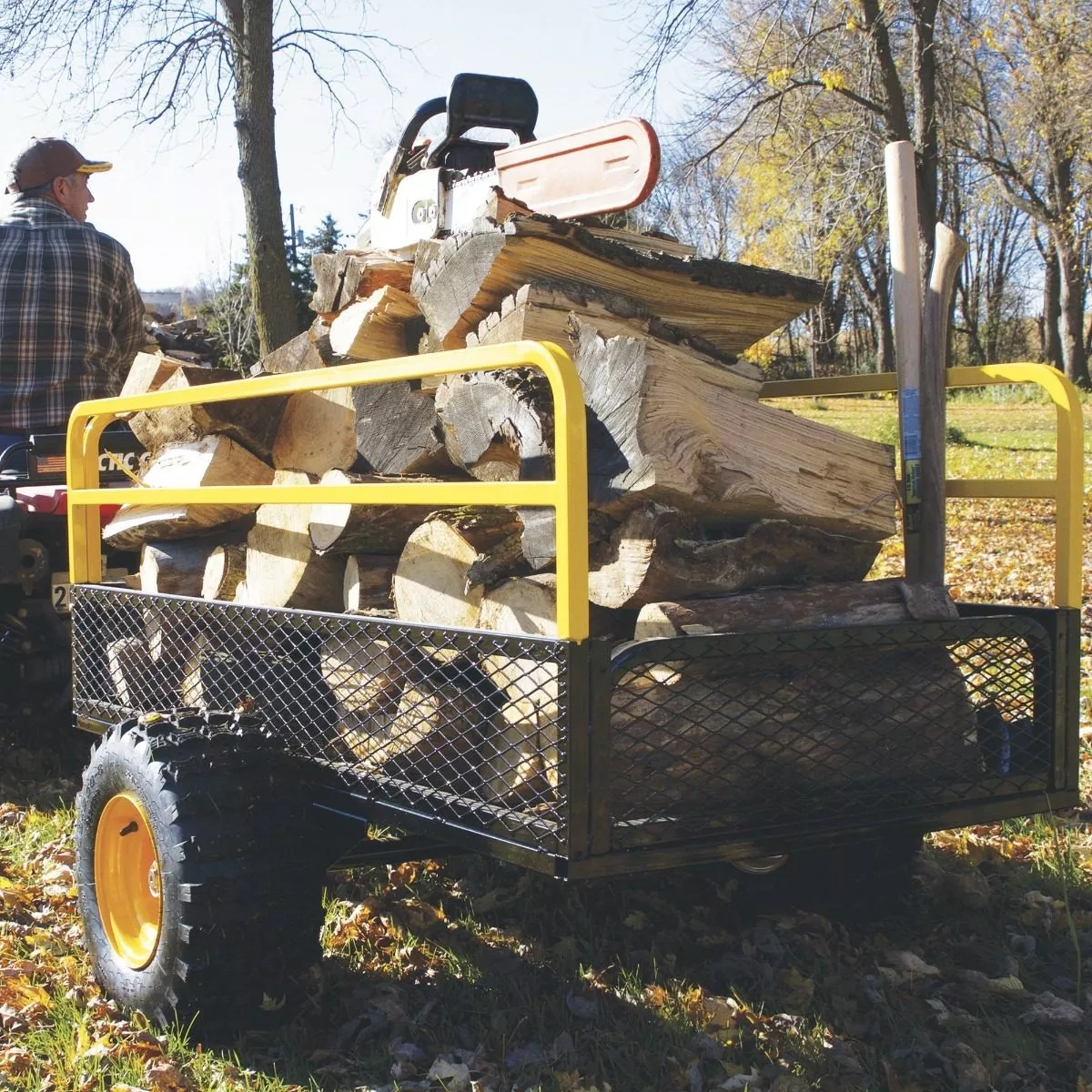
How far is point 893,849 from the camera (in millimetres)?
3289

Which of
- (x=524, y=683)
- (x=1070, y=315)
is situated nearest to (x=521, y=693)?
(x=524, y=683)

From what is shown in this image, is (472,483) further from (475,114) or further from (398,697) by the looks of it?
(475,114)

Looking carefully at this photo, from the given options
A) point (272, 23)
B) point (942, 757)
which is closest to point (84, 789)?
point (942, 757)

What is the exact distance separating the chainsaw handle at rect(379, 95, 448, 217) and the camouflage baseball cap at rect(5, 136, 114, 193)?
4.43 feet

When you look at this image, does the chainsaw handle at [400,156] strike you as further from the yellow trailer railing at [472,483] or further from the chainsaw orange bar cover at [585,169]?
the yellow trailer railing at [472,483]

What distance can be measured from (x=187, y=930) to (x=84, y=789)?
0.64 metres

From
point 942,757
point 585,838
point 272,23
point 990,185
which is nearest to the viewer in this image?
point 585,838

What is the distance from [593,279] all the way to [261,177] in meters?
5.07

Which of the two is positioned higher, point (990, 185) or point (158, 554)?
point (990, 185)

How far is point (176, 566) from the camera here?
3795 mm

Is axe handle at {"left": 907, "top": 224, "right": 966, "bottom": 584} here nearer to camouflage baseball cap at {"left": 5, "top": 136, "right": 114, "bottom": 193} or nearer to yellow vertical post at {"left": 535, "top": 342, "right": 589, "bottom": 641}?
yellow vertical post at {"left": 535, "top": 342, "right": 589, "bottom": 641}

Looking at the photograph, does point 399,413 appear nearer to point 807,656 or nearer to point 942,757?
point 807,656

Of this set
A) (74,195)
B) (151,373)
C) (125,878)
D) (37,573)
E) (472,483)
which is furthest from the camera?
(74,195)

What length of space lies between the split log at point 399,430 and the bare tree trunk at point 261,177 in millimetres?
3994
